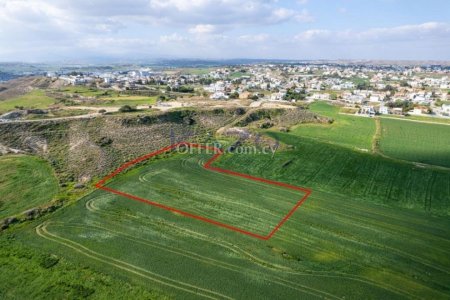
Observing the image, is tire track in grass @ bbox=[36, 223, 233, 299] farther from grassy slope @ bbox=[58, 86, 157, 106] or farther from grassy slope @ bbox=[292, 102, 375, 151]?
grassy slope @ bbox=[58, 86, 157, 106]

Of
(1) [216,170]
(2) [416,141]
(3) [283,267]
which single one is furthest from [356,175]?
(2) [416,141]

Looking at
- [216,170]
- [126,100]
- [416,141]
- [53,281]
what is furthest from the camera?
[126,100]

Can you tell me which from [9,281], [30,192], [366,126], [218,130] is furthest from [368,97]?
[9,281]

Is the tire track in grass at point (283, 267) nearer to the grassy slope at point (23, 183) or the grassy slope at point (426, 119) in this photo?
the grassy slope at point (23, 183)

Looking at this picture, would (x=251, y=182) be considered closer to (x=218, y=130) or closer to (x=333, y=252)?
(x=333, y=252)

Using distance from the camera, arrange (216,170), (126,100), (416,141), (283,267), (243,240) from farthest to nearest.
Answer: (126,100) < (416,141) < (216,170) < (243,240) < (283,267)

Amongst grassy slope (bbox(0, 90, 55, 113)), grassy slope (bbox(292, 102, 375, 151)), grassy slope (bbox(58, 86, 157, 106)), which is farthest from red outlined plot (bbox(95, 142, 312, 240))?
grassy slope (bbox(0, 90, 55, 113))

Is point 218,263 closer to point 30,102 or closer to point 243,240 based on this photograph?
point 243,240
